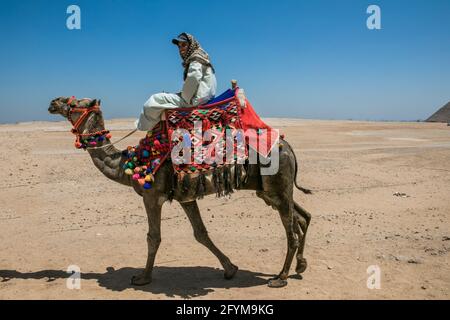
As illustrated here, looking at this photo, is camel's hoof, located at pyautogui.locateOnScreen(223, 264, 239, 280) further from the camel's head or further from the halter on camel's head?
the camel's head

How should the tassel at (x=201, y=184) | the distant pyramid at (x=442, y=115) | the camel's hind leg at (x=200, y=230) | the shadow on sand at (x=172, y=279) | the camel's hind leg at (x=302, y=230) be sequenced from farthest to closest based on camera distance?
1. the distant pyramid at (x=442, y=115)
2. the camel's hind leg at (x=302, y=230)
3. the camel's hind leg at (x=200, y=230)
4. the shadow on sand at (x=172, y=279)
5. the tassel at (x=201, y=184)

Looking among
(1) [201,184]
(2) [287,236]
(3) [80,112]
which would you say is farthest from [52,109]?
(2) [287,236]

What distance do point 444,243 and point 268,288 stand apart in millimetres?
3695

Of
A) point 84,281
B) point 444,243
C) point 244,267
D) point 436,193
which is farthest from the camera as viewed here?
point 436,193

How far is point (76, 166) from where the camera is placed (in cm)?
1522

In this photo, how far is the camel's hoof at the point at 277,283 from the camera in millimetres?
5824

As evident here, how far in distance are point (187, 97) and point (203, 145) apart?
666mm

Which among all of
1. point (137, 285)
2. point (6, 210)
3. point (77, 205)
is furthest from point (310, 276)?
point (6, 210)

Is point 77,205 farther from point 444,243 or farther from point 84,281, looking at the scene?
point 444,243

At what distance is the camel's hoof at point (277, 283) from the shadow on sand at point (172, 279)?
0.62ft

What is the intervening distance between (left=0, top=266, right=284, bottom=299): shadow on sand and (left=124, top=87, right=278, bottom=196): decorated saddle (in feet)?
4.65

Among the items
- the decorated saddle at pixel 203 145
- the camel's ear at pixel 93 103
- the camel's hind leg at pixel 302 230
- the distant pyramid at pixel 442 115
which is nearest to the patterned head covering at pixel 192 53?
the decorated saddle at pixel 203 145

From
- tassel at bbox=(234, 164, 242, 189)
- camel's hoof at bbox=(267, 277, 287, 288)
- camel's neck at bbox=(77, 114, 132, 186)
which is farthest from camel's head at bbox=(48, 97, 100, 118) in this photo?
camel's hoof at bbox=(267, 277, 287, 288)

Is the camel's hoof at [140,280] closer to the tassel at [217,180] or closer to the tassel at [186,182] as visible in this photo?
the tassel at [186,182]
